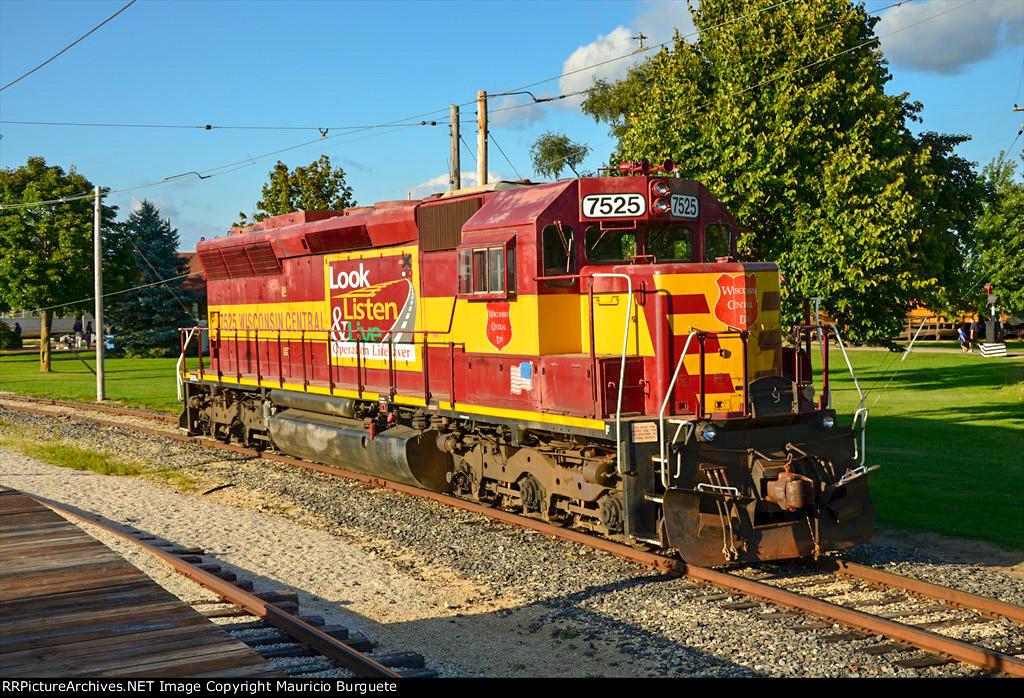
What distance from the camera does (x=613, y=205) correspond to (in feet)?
33.9

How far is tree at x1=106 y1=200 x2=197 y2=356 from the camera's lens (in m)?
47.7

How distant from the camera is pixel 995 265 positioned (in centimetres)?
4219

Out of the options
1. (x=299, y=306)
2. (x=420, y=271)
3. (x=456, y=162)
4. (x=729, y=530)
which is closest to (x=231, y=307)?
(x=299, y=306)

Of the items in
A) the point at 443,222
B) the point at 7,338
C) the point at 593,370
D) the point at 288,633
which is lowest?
the point at 288,633

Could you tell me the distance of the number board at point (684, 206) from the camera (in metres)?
10.5

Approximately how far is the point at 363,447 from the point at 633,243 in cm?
546

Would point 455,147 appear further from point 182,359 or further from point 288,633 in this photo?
point 288,633

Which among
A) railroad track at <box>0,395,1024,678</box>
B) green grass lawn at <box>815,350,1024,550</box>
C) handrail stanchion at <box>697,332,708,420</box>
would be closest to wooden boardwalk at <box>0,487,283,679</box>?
railroad track at <box>0,395,1024,678</box>

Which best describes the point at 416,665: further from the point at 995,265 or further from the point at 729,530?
the point at 995,265

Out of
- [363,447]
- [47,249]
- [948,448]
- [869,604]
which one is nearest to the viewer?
[869,604]

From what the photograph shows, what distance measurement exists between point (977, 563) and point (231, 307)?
14811 millimetres

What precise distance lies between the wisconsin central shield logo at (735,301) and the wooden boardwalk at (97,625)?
5.81m

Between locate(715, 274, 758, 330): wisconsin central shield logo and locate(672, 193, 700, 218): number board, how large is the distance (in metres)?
1.10

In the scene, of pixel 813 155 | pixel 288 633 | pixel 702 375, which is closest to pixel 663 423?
pixel 702 375
